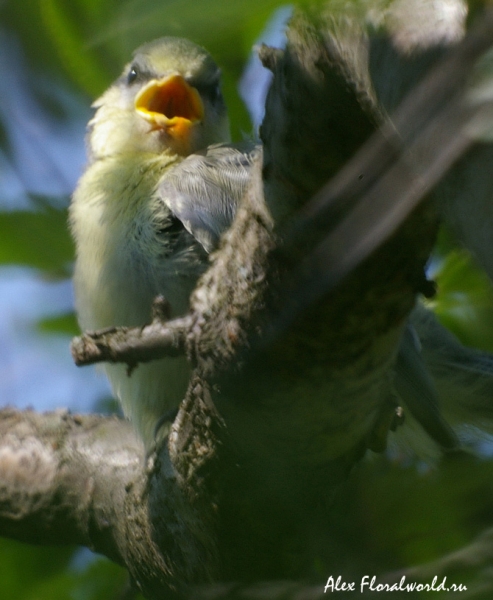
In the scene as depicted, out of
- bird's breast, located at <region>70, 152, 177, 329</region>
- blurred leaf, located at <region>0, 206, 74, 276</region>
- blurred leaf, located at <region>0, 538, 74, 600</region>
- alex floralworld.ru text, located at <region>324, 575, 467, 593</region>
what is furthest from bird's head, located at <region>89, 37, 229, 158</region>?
alex floralworld.ru text, located at <region>324, 575, 467, 593</region>

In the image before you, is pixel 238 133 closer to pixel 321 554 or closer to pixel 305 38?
pixel 305 38

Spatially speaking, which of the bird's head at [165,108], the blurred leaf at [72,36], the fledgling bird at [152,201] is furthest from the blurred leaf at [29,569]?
the bird's head at [165,108]

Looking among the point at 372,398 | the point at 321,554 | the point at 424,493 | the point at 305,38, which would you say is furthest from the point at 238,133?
the point at 424,493

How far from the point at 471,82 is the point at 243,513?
4.37ft

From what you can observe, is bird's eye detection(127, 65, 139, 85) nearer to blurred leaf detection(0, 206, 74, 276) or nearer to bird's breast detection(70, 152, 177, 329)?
bird's breast detection(70, 152, 177, 329)

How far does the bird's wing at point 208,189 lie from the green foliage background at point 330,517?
782mm

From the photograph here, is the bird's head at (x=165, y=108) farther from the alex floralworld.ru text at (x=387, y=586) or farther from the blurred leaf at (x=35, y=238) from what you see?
the alex floralworld.ru text at (x=387, y=586)

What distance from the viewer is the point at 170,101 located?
9.02 feet

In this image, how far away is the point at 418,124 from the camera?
45cm

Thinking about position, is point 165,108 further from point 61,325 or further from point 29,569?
point 29,569

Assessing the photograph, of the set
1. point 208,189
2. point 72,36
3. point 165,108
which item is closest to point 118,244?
point 208,189

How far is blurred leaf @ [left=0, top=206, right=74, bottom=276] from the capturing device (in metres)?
1.38

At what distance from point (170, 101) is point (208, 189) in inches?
32.6

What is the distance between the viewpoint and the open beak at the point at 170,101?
8.66 ft
